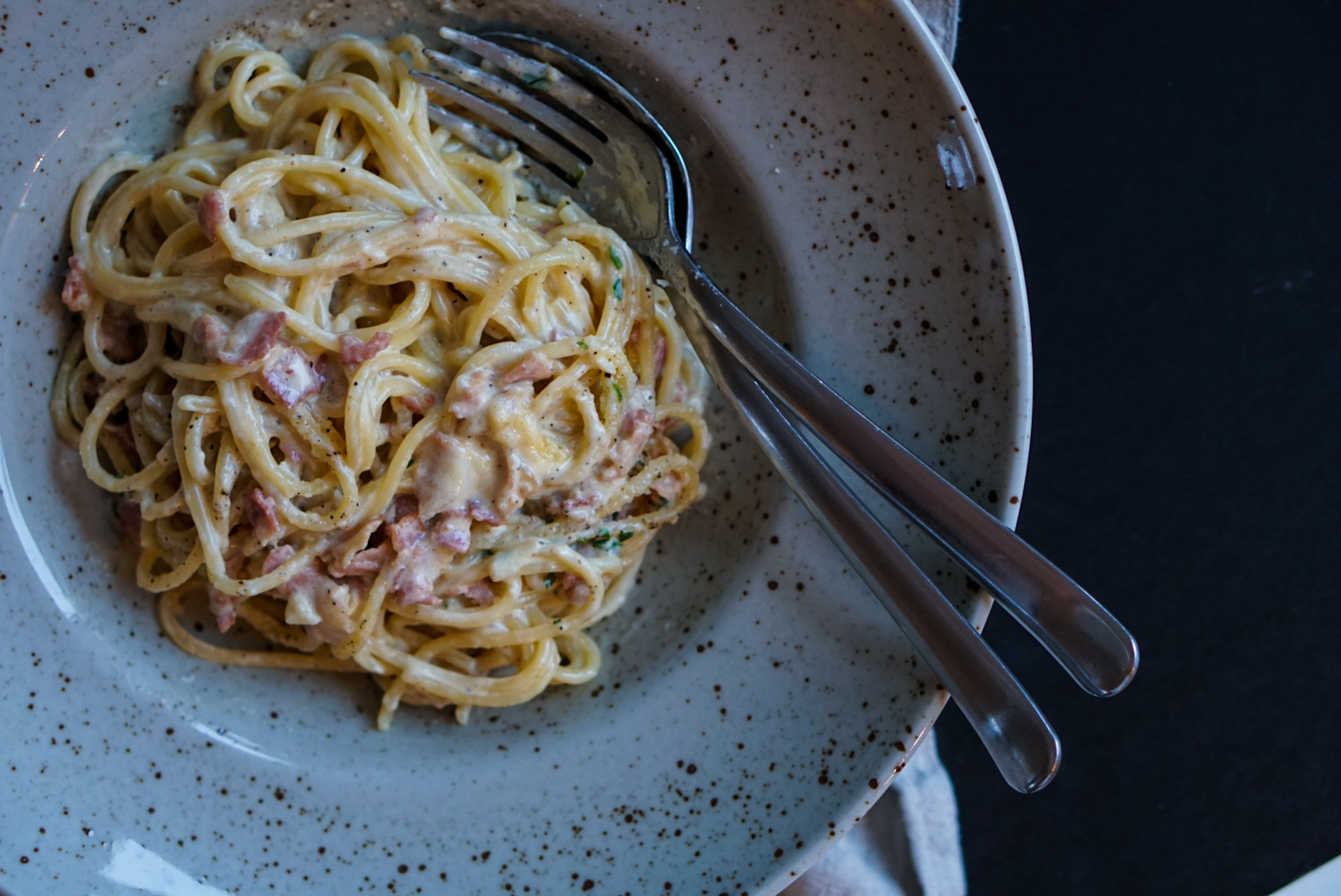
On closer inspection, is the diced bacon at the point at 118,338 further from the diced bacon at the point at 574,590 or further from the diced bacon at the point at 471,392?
the diced bacon at the point at 574,590

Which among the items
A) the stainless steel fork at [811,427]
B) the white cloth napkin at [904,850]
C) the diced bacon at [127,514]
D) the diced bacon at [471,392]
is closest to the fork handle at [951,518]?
the stainless steel fork at [811,427]

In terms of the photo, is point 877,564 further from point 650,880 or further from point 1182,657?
point 1182,657

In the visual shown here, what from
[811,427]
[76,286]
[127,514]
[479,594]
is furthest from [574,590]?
[76,286]

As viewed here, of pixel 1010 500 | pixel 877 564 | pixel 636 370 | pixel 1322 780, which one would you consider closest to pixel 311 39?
pixel 636 370

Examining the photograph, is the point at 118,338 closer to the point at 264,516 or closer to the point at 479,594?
the point at 264,516

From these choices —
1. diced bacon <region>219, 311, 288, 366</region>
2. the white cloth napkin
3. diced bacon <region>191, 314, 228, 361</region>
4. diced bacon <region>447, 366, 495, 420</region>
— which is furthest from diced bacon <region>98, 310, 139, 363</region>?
the white cloth napkin

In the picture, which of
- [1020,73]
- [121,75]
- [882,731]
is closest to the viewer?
[121,75]

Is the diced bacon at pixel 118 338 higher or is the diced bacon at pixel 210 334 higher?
the diced bacon at pixel 210 334
